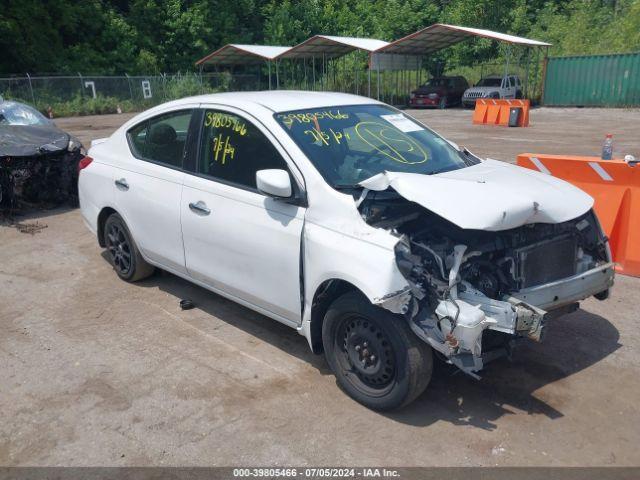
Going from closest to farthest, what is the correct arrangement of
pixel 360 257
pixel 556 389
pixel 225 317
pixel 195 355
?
pixel 360 257 < pixel 556 389 < pixel 195 355 < pixel 225 317

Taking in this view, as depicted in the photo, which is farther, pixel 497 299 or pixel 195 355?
pixel 195 355

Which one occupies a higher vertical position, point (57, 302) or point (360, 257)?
point (360, 257)

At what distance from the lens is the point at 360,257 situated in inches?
132

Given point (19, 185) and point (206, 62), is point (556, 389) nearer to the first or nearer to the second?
point (19, 185)

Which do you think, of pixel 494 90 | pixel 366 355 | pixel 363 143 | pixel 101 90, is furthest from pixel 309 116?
pixel 101 90

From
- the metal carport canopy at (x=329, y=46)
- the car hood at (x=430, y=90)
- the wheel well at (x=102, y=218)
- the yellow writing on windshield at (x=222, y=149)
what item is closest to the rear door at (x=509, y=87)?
the car hood at (x=430, y=90)

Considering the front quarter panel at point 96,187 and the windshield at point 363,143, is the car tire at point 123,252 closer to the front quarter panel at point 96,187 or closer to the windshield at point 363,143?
the front quarter panel at point 96,187

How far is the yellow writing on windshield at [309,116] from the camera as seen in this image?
4.12 m

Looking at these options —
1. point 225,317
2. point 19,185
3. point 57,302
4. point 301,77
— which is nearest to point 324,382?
point 225,317

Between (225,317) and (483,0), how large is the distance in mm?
41390

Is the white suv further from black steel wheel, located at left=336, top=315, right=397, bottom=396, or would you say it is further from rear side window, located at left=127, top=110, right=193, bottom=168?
black steel wheel, located at left=336, top=315, right=397, bottom=396

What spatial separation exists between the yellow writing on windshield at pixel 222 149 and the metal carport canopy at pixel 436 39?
24978mm

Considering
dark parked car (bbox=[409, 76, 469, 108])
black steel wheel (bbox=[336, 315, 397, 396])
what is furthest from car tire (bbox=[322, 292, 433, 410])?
dark parked car (bbox=[409, 76, 469, 108])

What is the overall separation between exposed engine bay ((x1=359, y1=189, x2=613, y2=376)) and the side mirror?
508 millimetres
